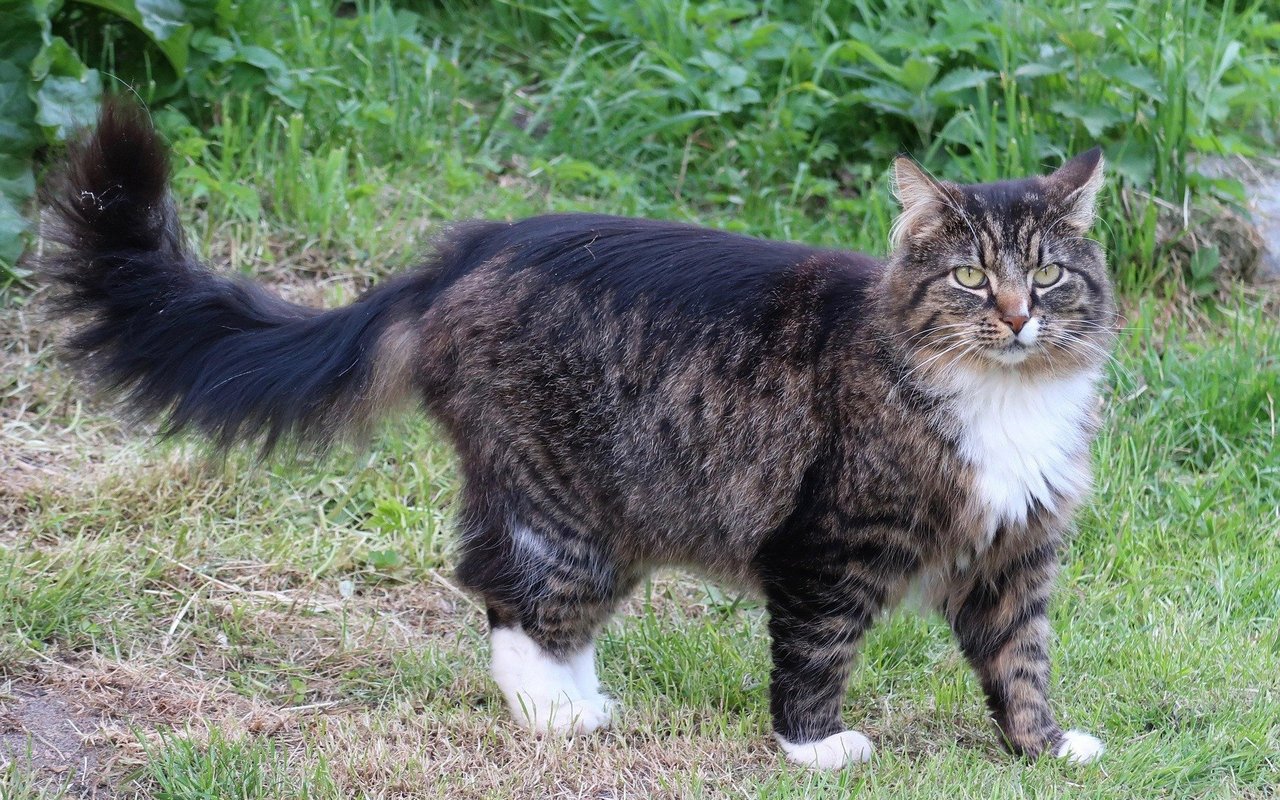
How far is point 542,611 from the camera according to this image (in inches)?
145

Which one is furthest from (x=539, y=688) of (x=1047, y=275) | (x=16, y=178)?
(x=16, y=178)

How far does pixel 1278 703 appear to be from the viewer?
146 inches

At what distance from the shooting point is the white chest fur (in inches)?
130

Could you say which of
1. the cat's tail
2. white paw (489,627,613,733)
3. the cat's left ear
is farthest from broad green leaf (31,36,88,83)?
the cat's left ear

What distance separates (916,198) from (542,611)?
1.44 m

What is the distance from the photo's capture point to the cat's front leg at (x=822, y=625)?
11.1 feet

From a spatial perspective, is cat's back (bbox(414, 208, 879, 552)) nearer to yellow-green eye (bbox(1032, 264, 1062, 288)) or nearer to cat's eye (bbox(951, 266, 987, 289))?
cat's eye (bbox(951, 266, 987, 289))

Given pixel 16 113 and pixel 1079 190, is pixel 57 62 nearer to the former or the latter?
pixel 16 113

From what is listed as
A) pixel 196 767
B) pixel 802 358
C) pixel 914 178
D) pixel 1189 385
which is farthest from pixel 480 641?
pixel 1189 385

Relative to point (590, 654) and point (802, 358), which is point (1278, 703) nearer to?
point (802, 358)

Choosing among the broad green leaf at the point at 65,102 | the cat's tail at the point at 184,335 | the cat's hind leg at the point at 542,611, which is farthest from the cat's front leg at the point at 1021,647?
the broad green leaf at the point at 65,102

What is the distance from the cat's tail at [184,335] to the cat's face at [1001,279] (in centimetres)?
130

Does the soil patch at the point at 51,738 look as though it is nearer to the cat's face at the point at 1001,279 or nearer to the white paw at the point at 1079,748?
the cat's face at the point at 1001,279

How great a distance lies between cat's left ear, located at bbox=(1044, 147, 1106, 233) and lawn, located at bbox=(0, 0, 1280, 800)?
1.32 m
